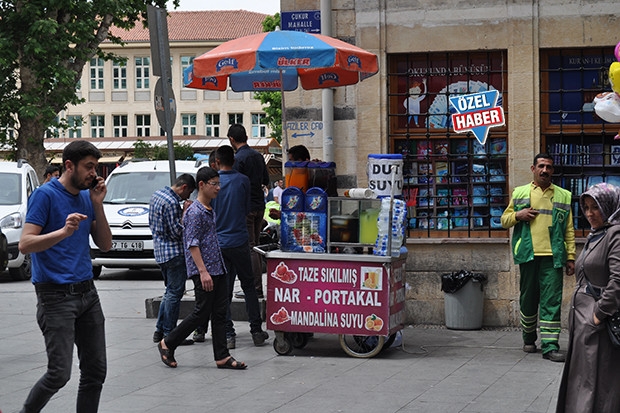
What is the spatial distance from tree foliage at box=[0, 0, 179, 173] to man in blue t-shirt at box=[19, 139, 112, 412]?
2397cm

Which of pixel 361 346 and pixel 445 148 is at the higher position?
pixel 445 148

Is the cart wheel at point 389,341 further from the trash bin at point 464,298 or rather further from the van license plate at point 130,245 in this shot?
the van license plate at point 130,245

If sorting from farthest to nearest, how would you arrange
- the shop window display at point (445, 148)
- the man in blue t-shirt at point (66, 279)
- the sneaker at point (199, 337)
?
the shop window display at point (445, 148) < the sneaker at point (199, 337) < the man in blue t-shirt at point (66, 279)

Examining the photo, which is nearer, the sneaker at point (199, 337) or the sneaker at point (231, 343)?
the sneaker at point (231, 343)

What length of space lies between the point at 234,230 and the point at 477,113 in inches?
118

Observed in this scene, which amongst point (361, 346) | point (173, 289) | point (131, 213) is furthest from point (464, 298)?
point (131, 213)

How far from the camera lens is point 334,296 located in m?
10.3

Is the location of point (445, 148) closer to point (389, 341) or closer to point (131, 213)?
point (389, 341)

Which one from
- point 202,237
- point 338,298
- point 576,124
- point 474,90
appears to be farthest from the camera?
point 474,90

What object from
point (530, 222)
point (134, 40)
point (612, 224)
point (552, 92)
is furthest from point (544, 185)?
point (134, 40)

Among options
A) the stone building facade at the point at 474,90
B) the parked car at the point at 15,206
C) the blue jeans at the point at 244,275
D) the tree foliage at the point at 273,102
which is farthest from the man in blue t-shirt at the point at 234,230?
the tree foliage at the point at 273,102

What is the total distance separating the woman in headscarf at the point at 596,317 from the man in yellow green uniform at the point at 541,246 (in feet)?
11.7

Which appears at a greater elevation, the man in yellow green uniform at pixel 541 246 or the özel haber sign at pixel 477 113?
the özel haber sign at pixel 477 113

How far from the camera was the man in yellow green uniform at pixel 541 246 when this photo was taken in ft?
34.6
